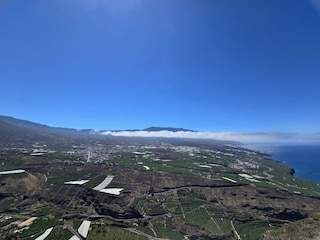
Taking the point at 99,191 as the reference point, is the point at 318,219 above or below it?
above

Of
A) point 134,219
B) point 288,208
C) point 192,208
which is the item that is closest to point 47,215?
point 134,219

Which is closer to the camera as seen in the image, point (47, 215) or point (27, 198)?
point (47, 215)

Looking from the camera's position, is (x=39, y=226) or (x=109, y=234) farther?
(x=39, y=226)

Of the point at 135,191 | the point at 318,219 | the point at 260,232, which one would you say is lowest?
the point at 260,232

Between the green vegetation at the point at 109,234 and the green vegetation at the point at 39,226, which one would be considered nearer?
the green vegetation at the point at 109,234

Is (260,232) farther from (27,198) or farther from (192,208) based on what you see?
(27,198)

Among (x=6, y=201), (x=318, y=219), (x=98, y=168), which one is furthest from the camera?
(x=98, y=168)

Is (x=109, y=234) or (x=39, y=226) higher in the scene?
(x=39, y=226)

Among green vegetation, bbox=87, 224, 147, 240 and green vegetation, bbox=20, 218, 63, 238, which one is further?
green vegetation, bbox=20, 218, 63, 238

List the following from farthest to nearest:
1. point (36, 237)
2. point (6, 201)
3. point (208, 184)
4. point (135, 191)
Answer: point (208, 184) → point (135, 191) → point (6, 201) → point (36, 237)

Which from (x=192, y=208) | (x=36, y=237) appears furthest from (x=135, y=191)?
(x=36, y=237)
